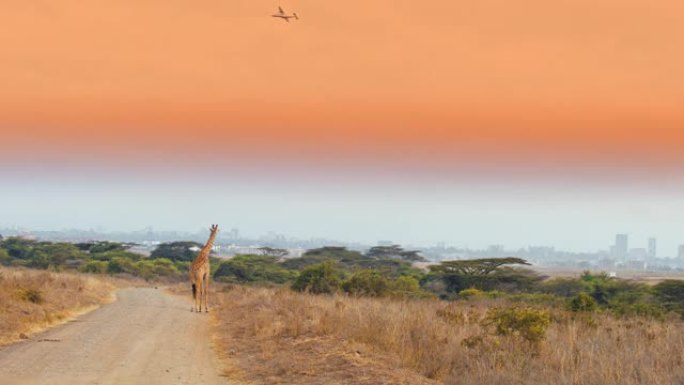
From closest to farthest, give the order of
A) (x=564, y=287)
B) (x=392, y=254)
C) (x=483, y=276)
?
(x=564, y=287), (x=483, y=276), (x=392, y=254)

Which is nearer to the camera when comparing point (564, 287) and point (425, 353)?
point (425, 353)

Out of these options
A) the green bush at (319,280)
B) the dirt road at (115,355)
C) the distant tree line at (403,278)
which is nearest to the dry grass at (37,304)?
the dirt road at (115,355)

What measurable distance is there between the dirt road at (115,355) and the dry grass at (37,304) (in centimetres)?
65

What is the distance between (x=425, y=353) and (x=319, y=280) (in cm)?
3178

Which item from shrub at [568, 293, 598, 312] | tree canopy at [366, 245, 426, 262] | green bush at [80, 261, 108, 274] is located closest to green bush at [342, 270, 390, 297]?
shrub at [568, 293, 598, 312]

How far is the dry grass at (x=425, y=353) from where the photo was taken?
12.1 m

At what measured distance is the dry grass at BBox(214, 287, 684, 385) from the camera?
1213cm

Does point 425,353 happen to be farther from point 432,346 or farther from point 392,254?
point 392,254

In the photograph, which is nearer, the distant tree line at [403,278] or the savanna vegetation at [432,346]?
the savanna vegetation at [432,346]

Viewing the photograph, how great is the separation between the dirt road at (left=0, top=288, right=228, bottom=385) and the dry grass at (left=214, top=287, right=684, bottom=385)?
980mm

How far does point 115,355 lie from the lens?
15.2 m

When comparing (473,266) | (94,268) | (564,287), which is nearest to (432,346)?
(564,287)

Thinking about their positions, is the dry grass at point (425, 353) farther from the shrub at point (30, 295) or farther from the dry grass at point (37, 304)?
the shrub at point (30, 295)

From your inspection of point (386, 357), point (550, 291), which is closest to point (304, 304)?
point (386, 357)
